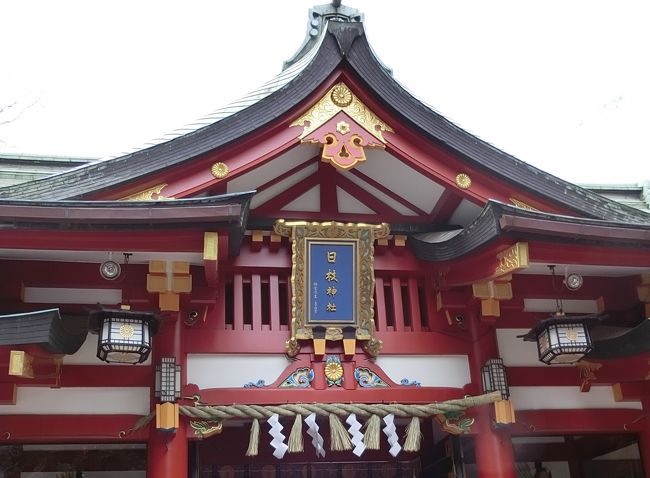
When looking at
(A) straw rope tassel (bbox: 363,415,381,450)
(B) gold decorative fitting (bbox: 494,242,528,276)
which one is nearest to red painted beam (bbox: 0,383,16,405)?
(A) straw rope tassel (bbox: 363,415,381,450)

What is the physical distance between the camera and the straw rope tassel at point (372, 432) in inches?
270

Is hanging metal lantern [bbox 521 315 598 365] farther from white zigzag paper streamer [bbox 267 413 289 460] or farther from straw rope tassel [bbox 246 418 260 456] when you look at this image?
straw rope tassel [bbox 246 418 260 456]

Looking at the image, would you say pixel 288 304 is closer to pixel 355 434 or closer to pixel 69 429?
pixel 355 434

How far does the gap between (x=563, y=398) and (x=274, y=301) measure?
336 cm

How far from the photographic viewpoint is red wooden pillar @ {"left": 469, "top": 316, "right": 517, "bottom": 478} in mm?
7246

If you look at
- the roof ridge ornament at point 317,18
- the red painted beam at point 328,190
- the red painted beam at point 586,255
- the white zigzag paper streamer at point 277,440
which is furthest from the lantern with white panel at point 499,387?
the roof ridge ornament at point 317,18

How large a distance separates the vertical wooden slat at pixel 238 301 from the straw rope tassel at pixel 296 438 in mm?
1135

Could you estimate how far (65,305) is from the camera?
707 cm

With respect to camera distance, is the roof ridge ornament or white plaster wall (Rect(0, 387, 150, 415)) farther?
the roof ridge ornament

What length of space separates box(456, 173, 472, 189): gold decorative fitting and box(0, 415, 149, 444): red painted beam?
3.98 metres

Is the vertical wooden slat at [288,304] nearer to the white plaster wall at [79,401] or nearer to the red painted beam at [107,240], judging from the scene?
the red painted beam at [107,240]

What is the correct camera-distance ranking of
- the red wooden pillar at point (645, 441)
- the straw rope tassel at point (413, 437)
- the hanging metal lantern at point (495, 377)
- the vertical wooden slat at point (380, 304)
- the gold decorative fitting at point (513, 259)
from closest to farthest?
the gold decorative fitting at point (513, 259)
the straw rope tassel at point (413, 437)
the hanging metal lantern at point (495, 377)
the vertical wooden slat at point (380, 304)
the red wooden pillar at point (645, 441)

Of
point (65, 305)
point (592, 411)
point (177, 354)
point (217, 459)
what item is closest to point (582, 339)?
point (592, 411)

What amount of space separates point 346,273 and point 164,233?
2.09 metres
